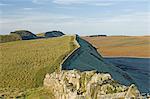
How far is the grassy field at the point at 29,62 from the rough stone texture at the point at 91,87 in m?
15.4

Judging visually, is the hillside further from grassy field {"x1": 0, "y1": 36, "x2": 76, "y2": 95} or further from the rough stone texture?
the rough stone texture

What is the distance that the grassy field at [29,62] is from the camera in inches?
1938

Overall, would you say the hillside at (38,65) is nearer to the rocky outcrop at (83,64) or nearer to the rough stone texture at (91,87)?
the rocky outcrop at (83,64)

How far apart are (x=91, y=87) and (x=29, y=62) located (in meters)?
37.1

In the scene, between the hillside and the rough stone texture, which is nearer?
the rough stone texture

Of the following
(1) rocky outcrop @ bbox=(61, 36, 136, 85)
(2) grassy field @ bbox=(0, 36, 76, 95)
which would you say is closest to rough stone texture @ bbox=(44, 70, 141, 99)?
(2) grassy field @ bbox=(0, 36, 76, 95)

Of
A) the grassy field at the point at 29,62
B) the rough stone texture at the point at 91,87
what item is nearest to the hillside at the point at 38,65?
the grassy field at the point at 29,62

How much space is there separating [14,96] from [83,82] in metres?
14.5

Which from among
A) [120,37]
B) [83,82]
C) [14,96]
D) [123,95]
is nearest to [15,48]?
[14,96]

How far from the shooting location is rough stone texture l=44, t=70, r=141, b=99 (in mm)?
18609

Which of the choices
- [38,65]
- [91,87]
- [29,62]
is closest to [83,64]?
[38,65]

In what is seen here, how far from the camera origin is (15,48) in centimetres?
7112

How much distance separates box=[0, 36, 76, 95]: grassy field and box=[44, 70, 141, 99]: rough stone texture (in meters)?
15.4

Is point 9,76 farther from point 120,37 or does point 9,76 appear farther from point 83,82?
point 120,37
